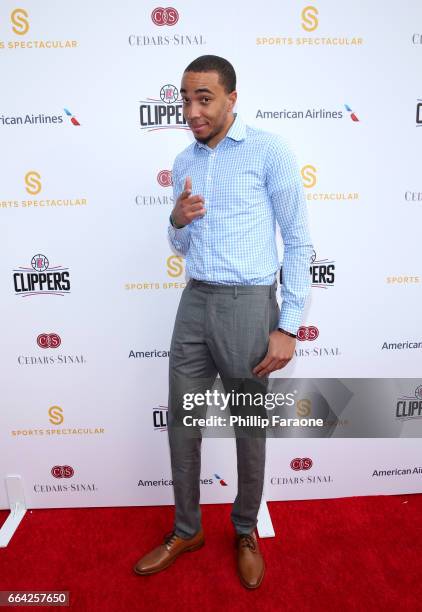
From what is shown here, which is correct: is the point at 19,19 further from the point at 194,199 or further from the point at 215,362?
the point at 215,362

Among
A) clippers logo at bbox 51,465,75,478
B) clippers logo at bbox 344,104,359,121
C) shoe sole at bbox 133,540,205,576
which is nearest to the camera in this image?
shoe sole at bbox 133,540,205,576

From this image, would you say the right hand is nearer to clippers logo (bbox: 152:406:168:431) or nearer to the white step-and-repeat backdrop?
the white step-and-repeat backdrop

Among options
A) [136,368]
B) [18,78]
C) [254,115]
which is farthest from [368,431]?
[18,78]

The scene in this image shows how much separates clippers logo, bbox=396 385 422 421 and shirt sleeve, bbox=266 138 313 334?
1.11 meters

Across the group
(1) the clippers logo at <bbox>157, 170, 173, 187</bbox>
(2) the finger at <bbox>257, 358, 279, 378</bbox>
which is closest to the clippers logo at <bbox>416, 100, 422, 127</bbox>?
(1) the clippers logo at <bbox>157, 170, 173, 187</bbox>

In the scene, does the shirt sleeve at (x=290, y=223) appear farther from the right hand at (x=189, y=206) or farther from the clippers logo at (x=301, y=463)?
the clippers logo at (x=301, y=463)

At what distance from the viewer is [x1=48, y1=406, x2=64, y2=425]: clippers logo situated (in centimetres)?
234

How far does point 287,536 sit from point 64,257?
177 centimetres

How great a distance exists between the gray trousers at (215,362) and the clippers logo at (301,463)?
50 centimetres

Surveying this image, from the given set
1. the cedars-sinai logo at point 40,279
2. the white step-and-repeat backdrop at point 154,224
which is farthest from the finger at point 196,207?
the cedars-sinai logo at point 40,279

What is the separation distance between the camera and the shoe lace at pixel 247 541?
6.47 ft

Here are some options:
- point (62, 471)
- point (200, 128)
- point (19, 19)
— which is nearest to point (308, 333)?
point (200, 128)

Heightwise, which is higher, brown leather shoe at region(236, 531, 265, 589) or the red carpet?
brown leather shoe at region(236, 531, 265, 589)

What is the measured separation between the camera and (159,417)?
2377mm
